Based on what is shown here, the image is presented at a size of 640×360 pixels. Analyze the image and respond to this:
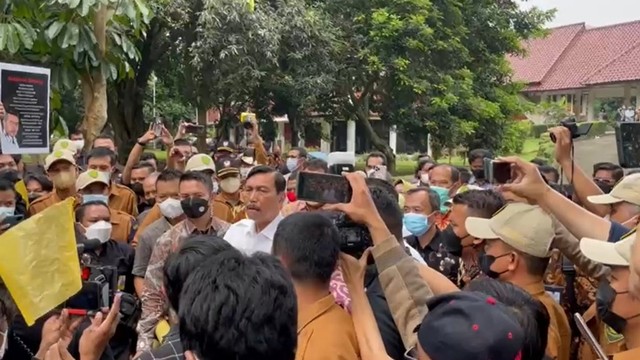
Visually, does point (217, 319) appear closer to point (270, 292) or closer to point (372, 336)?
point (270, 292)

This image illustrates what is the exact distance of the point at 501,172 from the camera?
139 inches

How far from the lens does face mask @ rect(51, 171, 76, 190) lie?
5617mm

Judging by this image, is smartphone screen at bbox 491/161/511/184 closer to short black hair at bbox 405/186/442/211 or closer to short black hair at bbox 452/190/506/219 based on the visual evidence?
short black hair at bbox 452/190/506/219

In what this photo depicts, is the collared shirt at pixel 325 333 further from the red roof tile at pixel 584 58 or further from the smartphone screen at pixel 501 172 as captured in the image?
the red roof tile at pixel 584 58

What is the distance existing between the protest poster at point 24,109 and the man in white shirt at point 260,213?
7.19 feet

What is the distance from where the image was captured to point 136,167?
6754mm

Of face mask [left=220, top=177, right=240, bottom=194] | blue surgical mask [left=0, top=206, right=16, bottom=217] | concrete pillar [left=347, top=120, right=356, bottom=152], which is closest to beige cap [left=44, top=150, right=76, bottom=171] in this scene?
blue surgical mask [left=0, top=206, right=16, bottom=217]

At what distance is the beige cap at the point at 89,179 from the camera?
545 centimetres

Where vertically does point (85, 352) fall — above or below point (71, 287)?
below

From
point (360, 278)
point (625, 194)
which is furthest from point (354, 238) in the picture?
point (625, 194)

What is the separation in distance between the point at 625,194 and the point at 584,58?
32435 millimetres

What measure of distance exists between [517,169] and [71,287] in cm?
206

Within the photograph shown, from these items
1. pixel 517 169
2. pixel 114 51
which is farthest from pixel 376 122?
pixel 517 169

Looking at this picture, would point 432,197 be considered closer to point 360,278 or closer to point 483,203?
point 483,203
